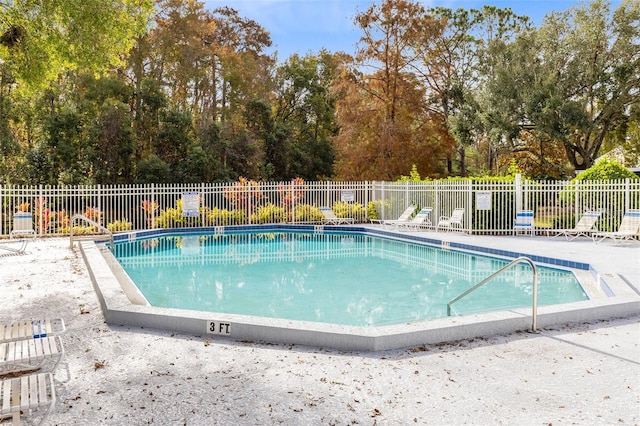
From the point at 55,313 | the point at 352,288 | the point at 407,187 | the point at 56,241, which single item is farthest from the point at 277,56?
the point at 55,313

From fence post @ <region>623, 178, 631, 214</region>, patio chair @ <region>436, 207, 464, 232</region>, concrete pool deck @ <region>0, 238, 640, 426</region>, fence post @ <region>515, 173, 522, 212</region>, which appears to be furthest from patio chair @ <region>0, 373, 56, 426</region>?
fence post @ <region>623, 178, 631, 214</region>

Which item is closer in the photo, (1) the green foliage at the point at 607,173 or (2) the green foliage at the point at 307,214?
(1) the green foliage at the point at 607,173

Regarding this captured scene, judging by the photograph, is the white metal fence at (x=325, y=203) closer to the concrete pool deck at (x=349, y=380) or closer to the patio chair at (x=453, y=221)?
the patio chair at (x=453, y=221)

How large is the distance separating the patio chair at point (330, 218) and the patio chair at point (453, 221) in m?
3.49

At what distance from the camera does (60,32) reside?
938 cm

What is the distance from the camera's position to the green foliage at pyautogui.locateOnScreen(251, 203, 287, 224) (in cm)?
1781

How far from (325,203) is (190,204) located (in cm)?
521

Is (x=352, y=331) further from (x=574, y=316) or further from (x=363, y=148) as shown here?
(x=363, y=148)

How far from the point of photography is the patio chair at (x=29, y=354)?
11.4 feet

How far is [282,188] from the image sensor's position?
18.2 m

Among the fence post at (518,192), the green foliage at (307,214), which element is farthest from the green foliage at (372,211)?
the fence post at (518,192)

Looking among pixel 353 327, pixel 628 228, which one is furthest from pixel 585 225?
pixel 353 327

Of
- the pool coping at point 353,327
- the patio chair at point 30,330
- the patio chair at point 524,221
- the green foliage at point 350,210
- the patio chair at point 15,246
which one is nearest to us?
the patio chair at point 30,330

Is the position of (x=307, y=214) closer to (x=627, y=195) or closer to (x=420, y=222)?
(x=420, y=222)
